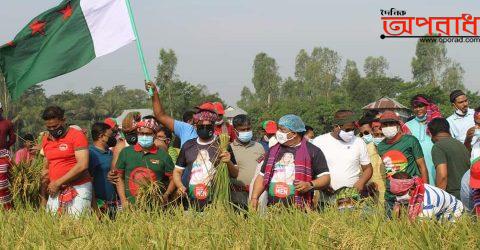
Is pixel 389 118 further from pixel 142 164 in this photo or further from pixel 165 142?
pixel 165 142

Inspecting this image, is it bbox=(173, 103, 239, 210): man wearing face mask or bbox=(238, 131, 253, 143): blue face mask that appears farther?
bbox=(238, 131, 253, 143): blue face mask

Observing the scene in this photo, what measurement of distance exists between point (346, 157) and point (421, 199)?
139 centimetres

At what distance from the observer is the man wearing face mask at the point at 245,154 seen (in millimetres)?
6955

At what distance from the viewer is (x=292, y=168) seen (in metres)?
6.01

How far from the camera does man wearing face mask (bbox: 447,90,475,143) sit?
7789 mm

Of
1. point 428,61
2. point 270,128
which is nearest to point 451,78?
point 428,61

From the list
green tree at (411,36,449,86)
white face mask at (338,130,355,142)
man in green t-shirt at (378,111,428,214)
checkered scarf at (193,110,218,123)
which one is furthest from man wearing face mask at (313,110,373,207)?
green tree at (411,36,449,86)

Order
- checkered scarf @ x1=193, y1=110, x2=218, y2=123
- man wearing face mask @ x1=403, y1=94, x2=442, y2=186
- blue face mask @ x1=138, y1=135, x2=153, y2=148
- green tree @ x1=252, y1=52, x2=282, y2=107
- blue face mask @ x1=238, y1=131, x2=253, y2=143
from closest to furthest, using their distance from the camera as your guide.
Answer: checkered scarf @ x1=193, y1=110, x2=218, y2=123, blue face mask @ x1=138, y1=135, x2=153, y2=148, blue face mask @ x1=238, y1=131, x2=253, y2=143, man wearing face mask @ x1=403, y1=94, x2=442, y2=186, green tree @ x1=252, y1=52, x2=282, y2=107

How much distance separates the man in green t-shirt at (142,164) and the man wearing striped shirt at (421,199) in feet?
6.99

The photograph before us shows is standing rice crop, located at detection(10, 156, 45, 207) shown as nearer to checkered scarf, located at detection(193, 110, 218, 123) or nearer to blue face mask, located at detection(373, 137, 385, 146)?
checkered scarf, located at detection(193, 110, 218, 123)

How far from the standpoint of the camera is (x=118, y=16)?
26.0 feet

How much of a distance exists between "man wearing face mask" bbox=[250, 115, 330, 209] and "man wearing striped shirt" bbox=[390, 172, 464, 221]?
73 centimetres

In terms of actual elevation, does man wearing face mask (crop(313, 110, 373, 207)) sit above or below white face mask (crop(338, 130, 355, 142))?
below

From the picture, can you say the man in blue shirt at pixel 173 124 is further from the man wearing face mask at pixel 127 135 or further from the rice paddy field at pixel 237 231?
the rice paddy field at pixel 237 231
